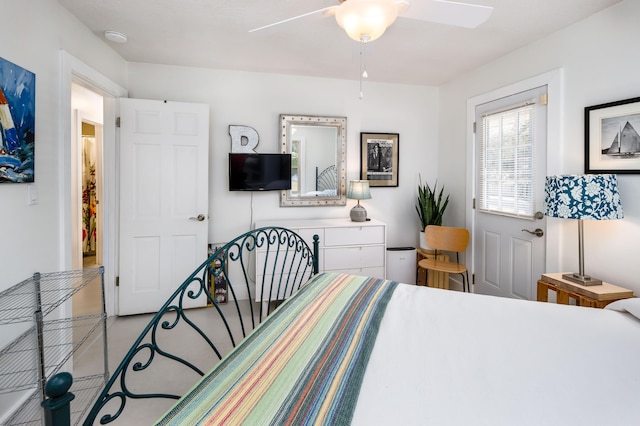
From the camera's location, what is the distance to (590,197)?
2023mm

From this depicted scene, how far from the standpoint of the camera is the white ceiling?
2184mm

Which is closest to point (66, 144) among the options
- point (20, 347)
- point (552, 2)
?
point (20, 347)

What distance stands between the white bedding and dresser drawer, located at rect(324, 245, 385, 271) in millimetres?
1911

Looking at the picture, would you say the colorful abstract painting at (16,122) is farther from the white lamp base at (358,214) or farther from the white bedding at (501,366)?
the white lamp base at (358,214)

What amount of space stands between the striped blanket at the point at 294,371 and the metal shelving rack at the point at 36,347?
1.33 metres

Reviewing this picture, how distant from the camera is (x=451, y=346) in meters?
1.08

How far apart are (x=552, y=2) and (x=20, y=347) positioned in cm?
382

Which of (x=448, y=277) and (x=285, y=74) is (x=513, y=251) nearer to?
(x=448, y=277)

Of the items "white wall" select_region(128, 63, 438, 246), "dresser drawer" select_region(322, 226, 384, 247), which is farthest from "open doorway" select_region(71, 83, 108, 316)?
"dresser drawer" select_region(322, 226, 384, 247)

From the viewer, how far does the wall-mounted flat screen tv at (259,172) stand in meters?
3.37

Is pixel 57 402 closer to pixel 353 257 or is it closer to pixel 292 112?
pixel 353 257

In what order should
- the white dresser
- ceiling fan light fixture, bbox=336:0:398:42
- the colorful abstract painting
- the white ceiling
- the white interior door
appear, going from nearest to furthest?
ceiling fan light fixture, bbox=336:0:398:42 → the colorful abstract painting → the white ceiling → the white interior door → the white dresser

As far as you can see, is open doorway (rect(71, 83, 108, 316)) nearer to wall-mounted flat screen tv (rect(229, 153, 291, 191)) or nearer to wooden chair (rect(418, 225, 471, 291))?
wall-mounted flat screen tv (rect(229, 153, 291, 191))

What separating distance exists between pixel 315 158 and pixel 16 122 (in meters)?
2.50
